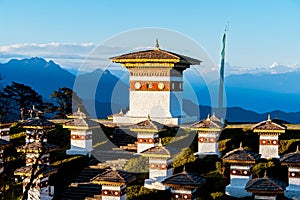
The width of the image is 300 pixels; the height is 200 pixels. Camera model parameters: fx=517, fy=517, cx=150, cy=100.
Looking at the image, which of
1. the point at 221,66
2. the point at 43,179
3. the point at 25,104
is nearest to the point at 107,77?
the point at 25,104

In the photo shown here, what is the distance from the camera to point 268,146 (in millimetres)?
18406

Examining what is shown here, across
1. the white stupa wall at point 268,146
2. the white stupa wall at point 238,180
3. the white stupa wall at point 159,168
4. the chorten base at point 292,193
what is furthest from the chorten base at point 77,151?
the chorten base at point 292,193

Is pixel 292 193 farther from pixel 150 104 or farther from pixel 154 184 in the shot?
pixel 150 104

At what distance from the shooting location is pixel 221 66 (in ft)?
102

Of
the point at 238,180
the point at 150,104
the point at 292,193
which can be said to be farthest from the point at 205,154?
the point at 150,104

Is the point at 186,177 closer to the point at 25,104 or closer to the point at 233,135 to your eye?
the point at 233,135

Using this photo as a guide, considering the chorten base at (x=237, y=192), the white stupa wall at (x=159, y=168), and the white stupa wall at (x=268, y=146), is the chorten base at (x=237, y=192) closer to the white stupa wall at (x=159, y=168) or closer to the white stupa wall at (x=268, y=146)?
the white stupa wall at (x=159, y=168)

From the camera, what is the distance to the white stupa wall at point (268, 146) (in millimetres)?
18328

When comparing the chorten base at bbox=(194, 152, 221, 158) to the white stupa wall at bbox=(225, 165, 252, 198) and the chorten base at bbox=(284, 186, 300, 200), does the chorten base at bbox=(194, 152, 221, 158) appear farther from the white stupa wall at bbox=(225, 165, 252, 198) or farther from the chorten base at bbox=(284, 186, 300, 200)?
the chorten base at bbox=(284, 186, 300, 200)

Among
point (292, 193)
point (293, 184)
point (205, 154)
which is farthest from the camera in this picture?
point (205, 154)

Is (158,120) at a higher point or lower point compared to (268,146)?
higher

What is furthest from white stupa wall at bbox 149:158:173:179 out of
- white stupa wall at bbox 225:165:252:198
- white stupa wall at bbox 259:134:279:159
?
white stupa wall at bbox 259:134:279:159

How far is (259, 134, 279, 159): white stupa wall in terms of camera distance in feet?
60.1

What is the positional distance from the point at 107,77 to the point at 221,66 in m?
25.5
